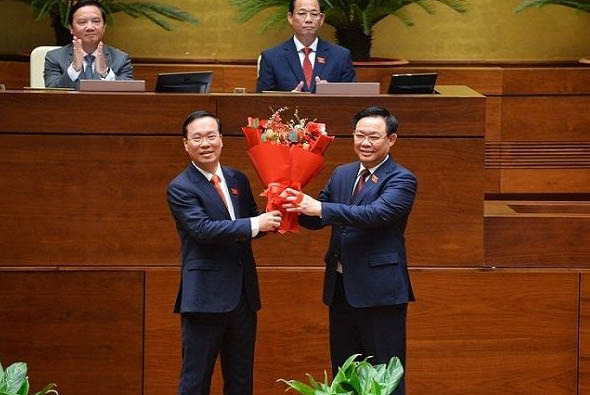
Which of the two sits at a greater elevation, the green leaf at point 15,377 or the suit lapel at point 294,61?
the suit lapel at point 294,61

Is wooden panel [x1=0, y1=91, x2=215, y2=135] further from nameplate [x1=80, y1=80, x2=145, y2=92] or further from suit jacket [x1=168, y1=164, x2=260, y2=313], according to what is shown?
suit jacket [x1=168, y1=164, x2=260, y2=313]

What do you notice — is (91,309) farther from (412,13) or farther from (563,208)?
(412,13)

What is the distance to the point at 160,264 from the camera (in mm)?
5758

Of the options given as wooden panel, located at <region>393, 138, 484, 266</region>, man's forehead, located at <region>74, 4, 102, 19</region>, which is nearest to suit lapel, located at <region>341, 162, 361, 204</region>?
wooden panel, located at <region>393, 138, 484, 266</region>

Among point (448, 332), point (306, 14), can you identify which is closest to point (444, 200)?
point (448, 332)

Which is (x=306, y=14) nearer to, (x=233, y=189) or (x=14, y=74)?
(x=233, y=189)

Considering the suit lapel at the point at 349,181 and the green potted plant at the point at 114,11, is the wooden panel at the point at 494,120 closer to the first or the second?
the green potted plant at the point at 114,11

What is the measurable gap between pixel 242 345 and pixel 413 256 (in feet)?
3.47

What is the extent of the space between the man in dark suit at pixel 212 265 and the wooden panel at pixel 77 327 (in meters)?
0.80

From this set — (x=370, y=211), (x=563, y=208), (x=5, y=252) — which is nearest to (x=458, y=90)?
(x=563, y=208)

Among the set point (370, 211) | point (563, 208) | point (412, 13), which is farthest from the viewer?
point (412, 13)

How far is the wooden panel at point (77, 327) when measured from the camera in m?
5.75

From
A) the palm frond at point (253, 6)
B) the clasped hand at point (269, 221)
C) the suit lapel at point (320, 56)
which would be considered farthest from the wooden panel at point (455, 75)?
the clasped hand at point (269, 221)

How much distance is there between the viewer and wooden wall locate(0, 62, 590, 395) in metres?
5.69
